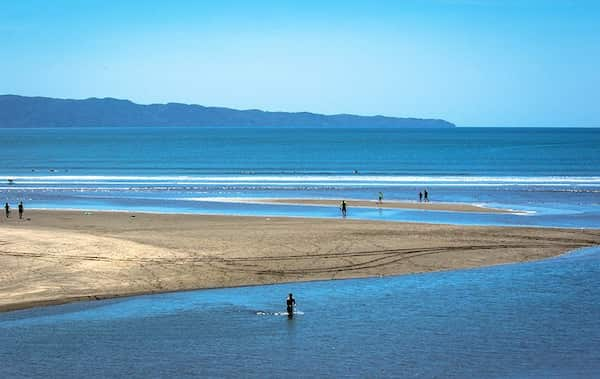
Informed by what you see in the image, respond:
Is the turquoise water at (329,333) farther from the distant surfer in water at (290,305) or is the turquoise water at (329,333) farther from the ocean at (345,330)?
the distant surfer in water at (290,305)

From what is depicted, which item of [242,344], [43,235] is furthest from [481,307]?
[43,235]

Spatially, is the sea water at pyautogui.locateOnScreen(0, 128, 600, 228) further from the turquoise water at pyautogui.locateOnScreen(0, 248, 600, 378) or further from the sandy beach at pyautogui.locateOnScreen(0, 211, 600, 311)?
the turquoise water at pyautogui.locateOnScreen(0, 248, 600, 378)

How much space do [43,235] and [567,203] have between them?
3512 cm

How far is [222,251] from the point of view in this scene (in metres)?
31.5

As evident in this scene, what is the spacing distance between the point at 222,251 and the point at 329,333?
11078mm

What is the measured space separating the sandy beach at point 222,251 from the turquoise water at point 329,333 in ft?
4.82

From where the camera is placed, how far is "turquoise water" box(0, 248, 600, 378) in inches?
729

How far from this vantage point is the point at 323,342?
20469 mm

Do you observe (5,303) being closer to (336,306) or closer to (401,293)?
(336,306)

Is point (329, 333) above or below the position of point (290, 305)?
below

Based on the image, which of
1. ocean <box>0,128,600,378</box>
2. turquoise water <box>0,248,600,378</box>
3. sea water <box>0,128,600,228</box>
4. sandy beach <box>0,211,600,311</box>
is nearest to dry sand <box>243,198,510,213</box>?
sea water <box>0,128,600,228</box>

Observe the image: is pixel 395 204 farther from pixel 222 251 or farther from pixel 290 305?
pixel 290 305

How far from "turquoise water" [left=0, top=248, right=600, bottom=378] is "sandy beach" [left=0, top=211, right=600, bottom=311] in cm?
147

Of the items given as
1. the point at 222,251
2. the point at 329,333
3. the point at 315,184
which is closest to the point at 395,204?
the point at 315,184
